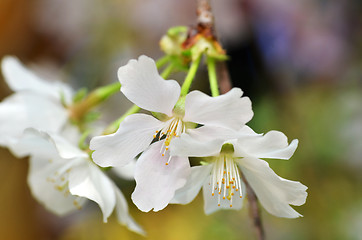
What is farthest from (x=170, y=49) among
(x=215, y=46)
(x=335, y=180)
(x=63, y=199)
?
(x=335, y=180)

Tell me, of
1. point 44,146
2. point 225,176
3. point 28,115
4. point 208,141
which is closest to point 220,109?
point 208,141

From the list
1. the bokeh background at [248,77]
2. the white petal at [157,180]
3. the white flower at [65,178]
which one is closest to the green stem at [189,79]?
the white petal at [157,180]

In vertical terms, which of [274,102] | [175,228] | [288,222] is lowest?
[175,228]

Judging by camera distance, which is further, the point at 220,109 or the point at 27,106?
the point at 27,106

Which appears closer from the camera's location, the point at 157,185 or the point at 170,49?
the point at 157,185

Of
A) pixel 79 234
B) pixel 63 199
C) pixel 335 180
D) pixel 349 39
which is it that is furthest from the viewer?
pixel 79 234

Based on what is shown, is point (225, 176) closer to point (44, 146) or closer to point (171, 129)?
point (171, 129)

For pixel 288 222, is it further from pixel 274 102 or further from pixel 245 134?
pixel 245 134
